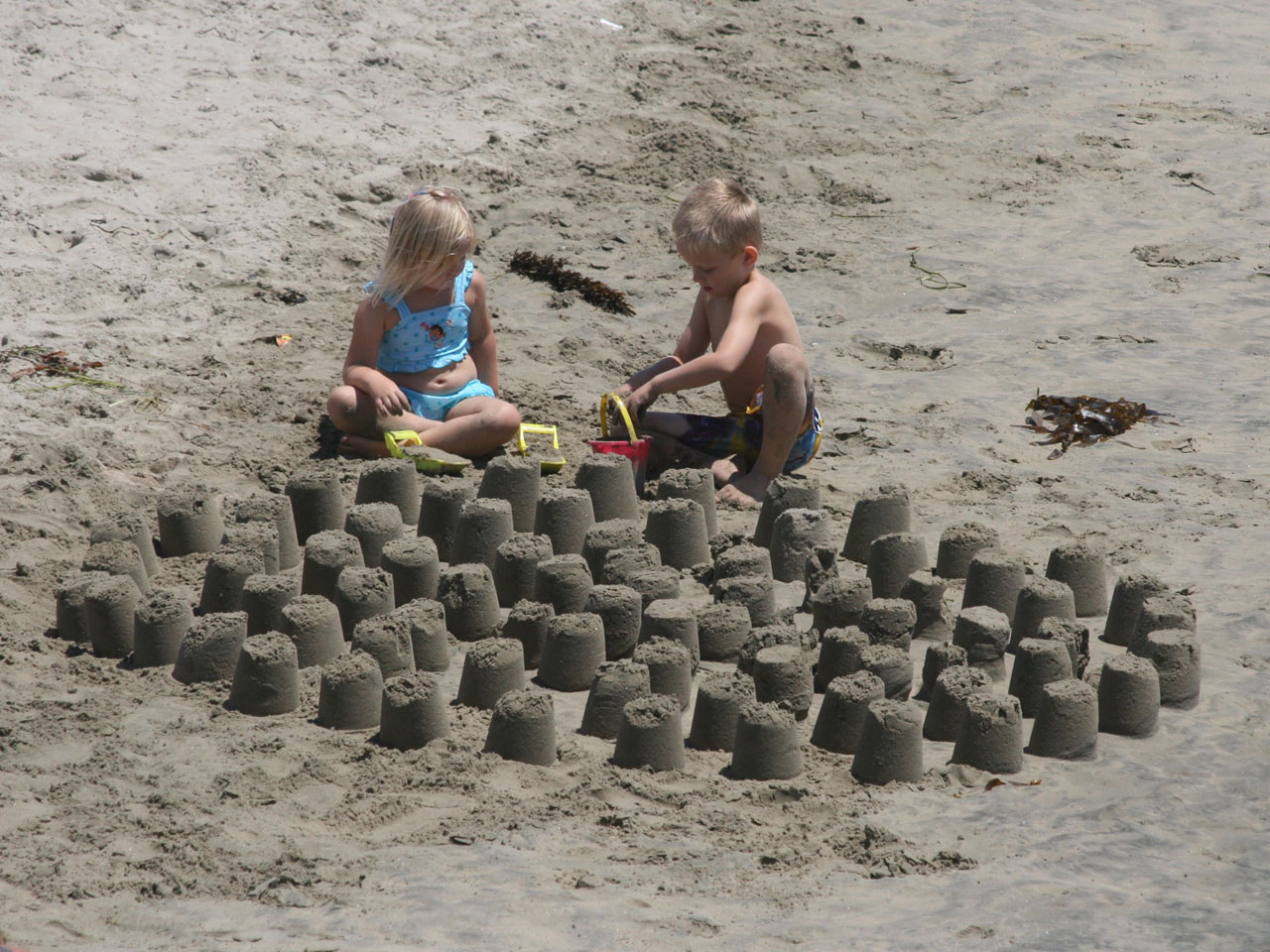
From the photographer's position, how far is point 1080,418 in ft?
18.1

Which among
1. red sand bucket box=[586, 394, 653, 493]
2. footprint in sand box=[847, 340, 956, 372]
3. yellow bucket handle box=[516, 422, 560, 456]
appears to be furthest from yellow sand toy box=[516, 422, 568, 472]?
footprint in sand box=[847, 340, 956, 372]

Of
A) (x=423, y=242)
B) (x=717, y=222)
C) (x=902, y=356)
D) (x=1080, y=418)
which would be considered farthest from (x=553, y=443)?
(x=1080, y=418)

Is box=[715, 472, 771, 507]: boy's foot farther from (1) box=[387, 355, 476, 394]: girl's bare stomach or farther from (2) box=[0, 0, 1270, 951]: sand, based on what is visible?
(1) box=[387, 355, 476, 394]: girl's bare stomach

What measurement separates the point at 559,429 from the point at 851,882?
119 inches

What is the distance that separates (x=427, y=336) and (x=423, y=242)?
408 mm

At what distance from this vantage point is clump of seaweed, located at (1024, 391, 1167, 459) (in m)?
5.41

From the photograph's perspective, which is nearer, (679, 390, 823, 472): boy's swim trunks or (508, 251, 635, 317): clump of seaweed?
(679, 390, 823, 472): boy's swim trunks

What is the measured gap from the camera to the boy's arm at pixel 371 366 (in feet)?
16.6

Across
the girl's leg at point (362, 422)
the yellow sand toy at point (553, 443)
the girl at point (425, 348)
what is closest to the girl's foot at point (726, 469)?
the yellow sand toy at point (553, 443)

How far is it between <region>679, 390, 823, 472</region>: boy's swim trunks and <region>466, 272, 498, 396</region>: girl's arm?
821 mm

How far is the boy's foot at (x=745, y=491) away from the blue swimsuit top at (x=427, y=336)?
1238mm

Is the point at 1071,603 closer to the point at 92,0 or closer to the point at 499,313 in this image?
the point at 499,313

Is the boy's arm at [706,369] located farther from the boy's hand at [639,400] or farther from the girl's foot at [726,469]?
the girl's foot at [726,469]

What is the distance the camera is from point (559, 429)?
18.2 ft
